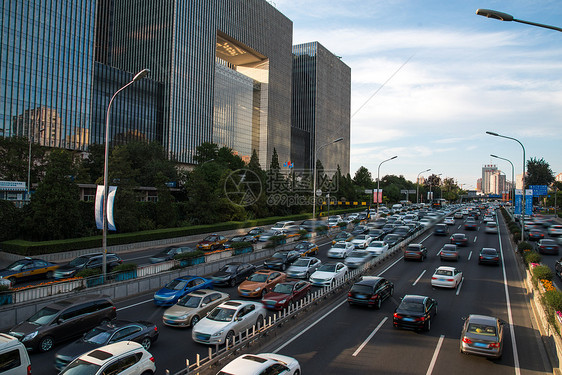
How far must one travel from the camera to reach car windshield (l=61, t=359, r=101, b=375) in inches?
350

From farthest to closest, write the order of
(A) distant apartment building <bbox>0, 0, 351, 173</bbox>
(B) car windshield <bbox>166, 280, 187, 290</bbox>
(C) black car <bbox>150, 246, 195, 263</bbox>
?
(A) distant apartment building <bbox>0, 0, 351, 173</bbox> → (C) black car <bbox>150, 246, 195, 263</bbox> → (B) car windshield <bbox>166, 280, 187, 290</bbox>

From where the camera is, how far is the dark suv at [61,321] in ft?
40.3

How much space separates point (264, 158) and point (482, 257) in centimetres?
8989

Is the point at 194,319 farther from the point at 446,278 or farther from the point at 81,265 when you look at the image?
the point at 446,278

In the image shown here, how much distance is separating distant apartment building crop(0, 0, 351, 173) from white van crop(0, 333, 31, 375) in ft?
203

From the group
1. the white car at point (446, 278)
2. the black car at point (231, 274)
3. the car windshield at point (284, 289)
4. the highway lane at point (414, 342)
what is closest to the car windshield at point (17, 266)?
the black car at point (231, 274)

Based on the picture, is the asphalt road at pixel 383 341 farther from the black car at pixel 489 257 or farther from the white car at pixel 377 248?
the white car at pixel 377 248

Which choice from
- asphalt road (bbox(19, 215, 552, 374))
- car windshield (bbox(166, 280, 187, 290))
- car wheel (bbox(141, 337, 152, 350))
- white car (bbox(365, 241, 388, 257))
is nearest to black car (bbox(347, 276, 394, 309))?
asphalt road (bbox(19, 215, 552, 374))

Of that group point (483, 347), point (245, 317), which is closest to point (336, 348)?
point (245, 317)

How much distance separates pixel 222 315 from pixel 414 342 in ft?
24.7

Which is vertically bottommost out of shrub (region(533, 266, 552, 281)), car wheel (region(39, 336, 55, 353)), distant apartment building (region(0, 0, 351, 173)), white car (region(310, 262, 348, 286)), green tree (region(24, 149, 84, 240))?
car wheel (region(39, 336, 55, 353))

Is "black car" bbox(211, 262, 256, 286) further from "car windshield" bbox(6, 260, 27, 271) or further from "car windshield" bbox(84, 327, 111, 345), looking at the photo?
"car windshield" bbox(6, 260, 27, 271)

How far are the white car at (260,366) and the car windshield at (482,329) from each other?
6.71m

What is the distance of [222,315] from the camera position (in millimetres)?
14070
